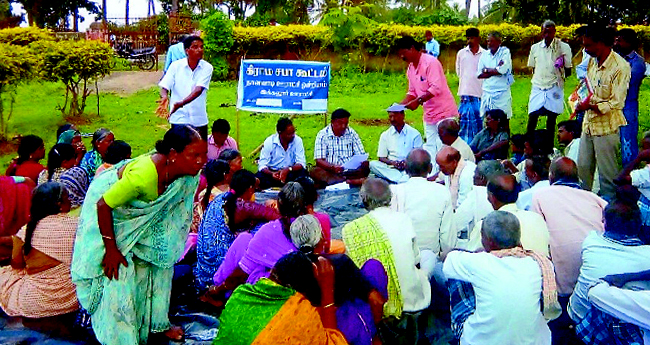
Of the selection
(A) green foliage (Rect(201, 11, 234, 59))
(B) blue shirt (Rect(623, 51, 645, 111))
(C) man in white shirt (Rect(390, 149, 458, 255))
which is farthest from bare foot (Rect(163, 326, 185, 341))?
(A) green foliage (Rect(201, 11, 234, 59))

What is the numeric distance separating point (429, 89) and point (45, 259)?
198 inches

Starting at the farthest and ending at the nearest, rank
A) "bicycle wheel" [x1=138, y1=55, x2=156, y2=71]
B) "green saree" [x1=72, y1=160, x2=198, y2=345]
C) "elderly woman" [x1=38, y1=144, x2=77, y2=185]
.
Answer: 1. "bicycle wheel" [x1=138, y1=55, x2=156, y2=71]
2. "elderly woman" [x1=38, y1=144, x2=77, y2=185]
3. "green saree" [x1=72, y1=160, x2=198, y2=345]

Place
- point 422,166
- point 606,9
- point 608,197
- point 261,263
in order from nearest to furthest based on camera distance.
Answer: point 261,263 → point 422,166 → point 608,197 → point 606,9

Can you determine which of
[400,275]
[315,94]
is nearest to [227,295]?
[400,275]

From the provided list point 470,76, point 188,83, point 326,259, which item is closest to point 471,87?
point 470,76

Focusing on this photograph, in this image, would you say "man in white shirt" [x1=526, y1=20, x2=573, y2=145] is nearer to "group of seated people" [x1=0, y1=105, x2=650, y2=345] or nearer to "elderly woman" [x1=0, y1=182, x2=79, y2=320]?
"group of seated people" [x1=0, y1=105, x2=650, y2=345]

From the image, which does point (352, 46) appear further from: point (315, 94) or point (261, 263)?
point (261, 263)

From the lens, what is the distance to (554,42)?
8.70 m

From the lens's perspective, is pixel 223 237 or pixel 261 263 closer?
pixel 261 263

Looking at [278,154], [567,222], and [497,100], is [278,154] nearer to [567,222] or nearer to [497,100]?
[497,100]

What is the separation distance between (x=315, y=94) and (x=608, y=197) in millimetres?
4121

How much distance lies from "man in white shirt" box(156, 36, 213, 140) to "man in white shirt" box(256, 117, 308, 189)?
0.78 m

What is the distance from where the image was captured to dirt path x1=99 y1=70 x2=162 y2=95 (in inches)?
645

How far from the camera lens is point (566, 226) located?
14.2 feet
